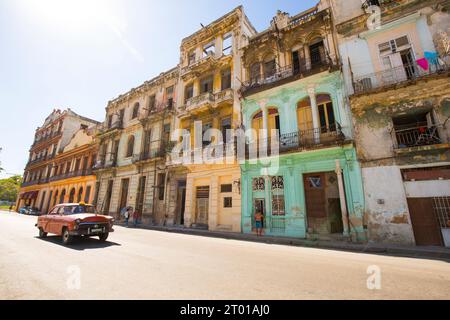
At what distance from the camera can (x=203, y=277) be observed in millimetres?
4285

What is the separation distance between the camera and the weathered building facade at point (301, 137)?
1093 centimetres

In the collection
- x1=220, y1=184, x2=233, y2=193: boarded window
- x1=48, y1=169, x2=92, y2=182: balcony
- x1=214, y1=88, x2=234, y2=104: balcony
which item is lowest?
x1=220, y1=184, x2=233, y2=193: boarded window

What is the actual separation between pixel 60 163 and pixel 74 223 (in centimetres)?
3187

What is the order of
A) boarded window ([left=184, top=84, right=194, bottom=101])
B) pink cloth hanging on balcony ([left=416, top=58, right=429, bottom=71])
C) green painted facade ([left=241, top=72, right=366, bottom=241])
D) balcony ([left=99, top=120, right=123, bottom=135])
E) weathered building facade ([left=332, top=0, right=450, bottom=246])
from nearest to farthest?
weathered building facade ([left=332, top=0, right=450, bottom=246])
pink cloth hanging on balcony ([left=416, top=58, right=429, bottom=71])
green painted facade ([left=241, top=72, right=366, bottom=241])
boarded window ([left=184, top=84, right=194, bottom=101])
balcony ([left=99, top=120, right=123, bottom=135])

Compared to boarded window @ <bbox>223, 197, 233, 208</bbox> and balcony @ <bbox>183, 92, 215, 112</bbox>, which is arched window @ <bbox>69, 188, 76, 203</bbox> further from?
boarded window @ <bbox>223, 197, 233, 208</bbox>

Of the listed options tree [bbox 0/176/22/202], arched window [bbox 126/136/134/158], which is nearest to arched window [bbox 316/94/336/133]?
arched window [bbox 126/136/134/158]

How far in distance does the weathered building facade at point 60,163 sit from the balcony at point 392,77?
2731cm

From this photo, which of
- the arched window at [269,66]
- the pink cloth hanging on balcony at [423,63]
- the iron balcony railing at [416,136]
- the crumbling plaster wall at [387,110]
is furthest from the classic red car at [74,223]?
the pink cloth hanging on balcony at [423,63]

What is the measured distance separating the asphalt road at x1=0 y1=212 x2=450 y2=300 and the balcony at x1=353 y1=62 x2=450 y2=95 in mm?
7975

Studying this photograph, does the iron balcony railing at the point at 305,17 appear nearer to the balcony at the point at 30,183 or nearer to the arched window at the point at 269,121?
the arched window at the point at 269,121

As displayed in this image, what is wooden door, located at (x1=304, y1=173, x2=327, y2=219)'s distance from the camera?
1155 cm

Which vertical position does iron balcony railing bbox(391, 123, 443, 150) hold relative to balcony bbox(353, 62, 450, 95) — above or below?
below

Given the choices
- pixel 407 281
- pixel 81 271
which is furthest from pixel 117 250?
pixel 407 281

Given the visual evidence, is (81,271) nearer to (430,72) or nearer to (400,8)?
(430,72)
